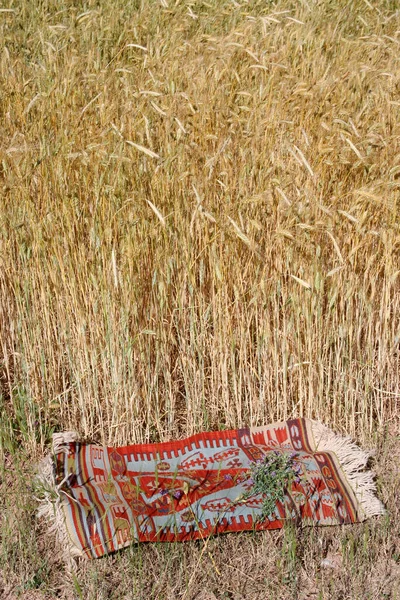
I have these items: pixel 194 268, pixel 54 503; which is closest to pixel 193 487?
pixel 54 503

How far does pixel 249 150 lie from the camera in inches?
95.2

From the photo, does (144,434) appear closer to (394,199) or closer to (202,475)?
(202,475)

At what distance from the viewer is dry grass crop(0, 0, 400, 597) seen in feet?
7.36

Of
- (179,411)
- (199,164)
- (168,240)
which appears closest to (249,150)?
(199,164)

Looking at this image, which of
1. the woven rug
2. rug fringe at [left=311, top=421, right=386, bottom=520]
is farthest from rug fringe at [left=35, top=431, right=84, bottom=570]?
rug fringe at [left=311, top=421, right=386, bottom=520]

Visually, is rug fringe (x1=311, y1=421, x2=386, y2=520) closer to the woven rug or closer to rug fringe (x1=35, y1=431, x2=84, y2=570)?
the woven rug

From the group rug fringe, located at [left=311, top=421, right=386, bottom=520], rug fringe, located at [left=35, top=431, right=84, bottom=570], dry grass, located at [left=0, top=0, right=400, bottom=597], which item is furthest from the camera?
dry grass, located at [left=0, top=0, right=400, bottom=597]

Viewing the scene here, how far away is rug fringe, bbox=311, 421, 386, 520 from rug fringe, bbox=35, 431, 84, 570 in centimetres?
71

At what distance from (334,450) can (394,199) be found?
73 centimetres

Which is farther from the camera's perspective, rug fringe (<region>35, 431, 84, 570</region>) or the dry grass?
the dry grass

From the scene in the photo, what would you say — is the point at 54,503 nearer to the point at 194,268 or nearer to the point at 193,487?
the point at 193,487

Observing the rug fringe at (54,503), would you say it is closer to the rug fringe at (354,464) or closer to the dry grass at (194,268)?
the dry grass at (194,268)

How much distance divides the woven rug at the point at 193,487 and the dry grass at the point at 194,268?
0.09m

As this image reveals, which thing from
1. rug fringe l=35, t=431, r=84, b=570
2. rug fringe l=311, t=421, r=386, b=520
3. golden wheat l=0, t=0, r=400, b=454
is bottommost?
rug fringe l=35, t=431, r=84, b=570
